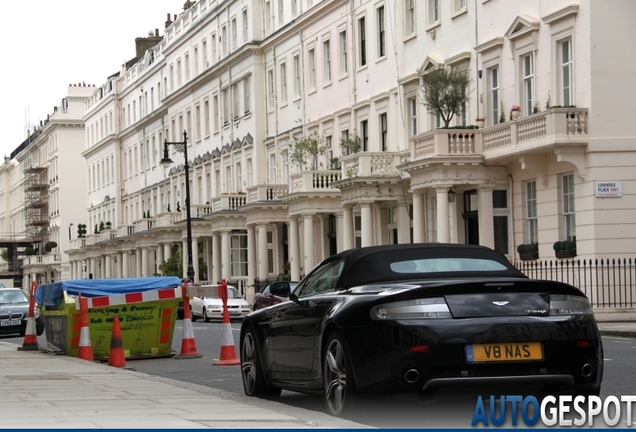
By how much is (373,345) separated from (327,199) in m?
41.6

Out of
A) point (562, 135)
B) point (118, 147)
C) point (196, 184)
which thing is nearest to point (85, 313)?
point (562, 135)

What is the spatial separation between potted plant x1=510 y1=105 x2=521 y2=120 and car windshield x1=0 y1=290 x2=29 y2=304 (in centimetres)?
1477

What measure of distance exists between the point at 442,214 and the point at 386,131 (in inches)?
351

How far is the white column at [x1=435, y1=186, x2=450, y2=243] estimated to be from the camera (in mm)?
38812

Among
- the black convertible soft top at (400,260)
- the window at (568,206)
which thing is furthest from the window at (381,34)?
the black convertible soft top at (400,260)

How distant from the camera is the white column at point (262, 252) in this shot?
6025cm

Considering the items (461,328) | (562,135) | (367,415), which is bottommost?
(367,415)

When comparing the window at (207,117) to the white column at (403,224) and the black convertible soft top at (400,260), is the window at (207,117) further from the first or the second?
the black convertible soft top at (400,260)

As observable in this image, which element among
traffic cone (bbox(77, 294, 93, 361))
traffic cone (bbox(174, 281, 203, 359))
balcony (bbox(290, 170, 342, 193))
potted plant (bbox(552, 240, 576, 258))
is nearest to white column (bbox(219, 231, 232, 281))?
balcony (bbox(290, 170, 342, 193))

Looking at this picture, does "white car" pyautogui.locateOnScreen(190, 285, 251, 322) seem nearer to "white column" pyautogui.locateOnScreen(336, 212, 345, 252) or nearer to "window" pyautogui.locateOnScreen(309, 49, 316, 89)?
"white column" pyautogui.locateOnScreen(336, 212, 345, 252)

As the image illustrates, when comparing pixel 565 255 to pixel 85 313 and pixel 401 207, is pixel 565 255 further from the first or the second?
pixel 85 313

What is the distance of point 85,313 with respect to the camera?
2170 centimetres

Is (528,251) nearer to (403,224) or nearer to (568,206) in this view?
(568,206)

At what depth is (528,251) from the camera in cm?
3650
